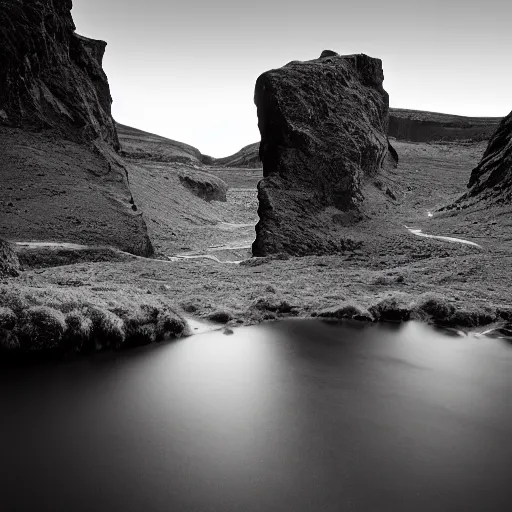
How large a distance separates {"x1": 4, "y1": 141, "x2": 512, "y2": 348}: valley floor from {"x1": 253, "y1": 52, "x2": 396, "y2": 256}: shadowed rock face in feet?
5.18

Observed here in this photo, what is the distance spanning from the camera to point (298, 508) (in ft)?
15.5

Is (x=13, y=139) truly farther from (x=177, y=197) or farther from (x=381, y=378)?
(x=381, y=378)

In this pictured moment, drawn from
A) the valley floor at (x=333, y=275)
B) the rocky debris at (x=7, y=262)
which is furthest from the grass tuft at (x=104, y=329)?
the rocky debris at (x=7, y=262)

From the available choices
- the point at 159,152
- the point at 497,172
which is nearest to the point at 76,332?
the point at 497,172

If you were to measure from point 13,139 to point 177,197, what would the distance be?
1921cm

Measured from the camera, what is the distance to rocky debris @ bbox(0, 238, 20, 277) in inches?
466

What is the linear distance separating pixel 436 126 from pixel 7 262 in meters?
86.1

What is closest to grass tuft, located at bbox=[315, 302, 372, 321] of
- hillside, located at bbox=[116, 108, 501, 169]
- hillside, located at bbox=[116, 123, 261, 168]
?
hillside, located at bbox=[116, 123, 261, 168]

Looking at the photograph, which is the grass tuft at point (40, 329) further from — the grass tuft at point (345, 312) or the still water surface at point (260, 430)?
the grass tuft at point (345, 312)

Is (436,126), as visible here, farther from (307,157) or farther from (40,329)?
(40,329)

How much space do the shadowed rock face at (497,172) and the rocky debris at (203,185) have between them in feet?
94.9

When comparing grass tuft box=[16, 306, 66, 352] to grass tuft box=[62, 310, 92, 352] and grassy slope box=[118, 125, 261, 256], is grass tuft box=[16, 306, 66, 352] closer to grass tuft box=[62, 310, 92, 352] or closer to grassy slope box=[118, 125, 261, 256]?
grass tuft box=[62, 310, 92, 352]

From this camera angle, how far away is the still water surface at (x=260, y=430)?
194 inches

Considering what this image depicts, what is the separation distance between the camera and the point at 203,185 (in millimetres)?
49281
